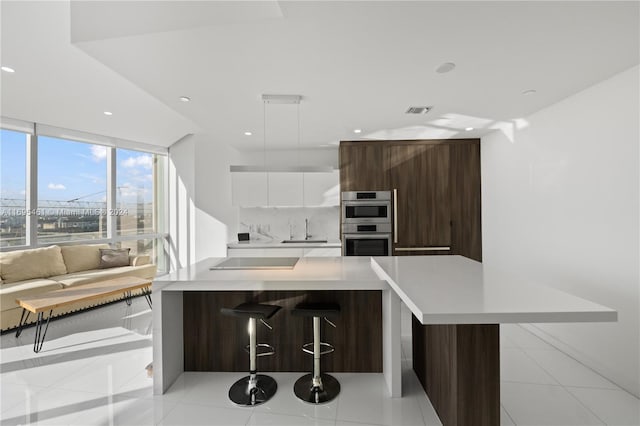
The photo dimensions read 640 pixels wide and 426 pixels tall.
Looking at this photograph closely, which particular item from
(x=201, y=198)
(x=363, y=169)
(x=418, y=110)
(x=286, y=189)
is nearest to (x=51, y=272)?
(x=201, y=198)

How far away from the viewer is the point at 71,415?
6.72ft

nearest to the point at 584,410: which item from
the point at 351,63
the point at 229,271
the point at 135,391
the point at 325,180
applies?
the point at 229,271

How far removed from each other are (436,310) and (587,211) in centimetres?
242

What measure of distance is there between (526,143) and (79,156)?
20.1 ft

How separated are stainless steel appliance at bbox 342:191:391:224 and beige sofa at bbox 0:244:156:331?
124 inches

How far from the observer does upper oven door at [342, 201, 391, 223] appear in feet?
15.2

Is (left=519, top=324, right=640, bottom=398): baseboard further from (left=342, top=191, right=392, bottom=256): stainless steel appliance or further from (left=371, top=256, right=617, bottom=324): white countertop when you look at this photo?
→ (left=342, top=191, right=392, bottom=256): stainless steel appliance

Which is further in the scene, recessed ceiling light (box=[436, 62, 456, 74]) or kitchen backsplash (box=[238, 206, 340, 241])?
kitchen backsplash (box=[238, 206, 340, 241])

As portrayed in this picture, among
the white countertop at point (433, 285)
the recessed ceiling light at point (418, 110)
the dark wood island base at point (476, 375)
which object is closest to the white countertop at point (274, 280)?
the white countertop at point (433, 285)

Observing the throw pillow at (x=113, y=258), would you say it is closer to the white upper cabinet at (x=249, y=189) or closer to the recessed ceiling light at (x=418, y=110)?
the white upper cabinet at (x=249, y=189)

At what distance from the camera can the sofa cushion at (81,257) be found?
4305mm

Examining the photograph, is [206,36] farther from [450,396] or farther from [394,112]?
[450,396]

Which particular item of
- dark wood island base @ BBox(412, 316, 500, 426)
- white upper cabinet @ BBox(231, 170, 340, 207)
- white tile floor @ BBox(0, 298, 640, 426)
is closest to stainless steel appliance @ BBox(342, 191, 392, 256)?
white upper cabinet @ BBox(231, 170, 340, 207)

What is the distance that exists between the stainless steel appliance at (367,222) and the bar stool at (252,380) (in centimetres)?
249
